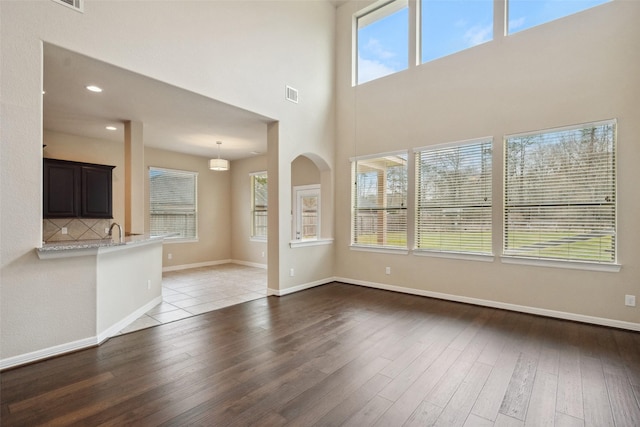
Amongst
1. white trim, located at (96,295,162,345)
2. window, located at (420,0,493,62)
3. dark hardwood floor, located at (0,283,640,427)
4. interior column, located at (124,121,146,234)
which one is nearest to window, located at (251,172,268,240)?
interior column, located at (124,121,146,234)

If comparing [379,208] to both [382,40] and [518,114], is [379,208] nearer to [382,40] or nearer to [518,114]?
[518,114]

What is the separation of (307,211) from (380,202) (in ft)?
7.16

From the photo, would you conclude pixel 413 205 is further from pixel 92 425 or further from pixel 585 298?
pixel 92 425

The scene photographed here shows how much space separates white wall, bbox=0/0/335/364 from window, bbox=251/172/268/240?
3.01 metres

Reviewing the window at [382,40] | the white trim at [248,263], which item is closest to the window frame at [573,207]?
the window at [382,40]

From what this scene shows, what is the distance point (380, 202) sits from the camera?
18.4ft

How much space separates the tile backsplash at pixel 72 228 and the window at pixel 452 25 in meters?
6.61

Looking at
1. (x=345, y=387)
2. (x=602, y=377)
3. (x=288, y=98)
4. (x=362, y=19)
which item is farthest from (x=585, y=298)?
(x=362, y=19)

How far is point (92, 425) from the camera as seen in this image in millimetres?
1912

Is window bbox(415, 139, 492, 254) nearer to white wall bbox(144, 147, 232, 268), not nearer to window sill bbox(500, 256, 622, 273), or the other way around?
window sill bbox(500, 256, 622, 273)

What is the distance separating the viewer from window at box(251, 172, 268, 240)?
8.25 meters

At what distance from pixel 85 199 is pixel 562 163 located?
7.32m

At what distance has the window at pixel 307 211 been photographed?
7.11m

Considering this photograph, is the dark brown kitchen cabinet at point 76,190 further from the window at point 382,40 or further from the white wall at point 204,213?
the window at point 382,40
